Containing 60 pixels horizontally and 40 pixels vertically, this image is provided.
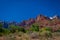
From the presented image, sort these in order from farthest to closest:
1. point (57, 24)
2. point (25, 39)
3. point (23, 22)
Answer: point (23, 22), point (57, 24), point (25, 39)

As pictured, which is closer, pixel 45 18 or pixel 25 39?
pixel 25 39

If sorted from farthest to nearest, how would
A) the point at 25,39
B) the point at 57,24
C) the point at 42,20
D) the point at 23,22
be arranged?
the point at 23,22
the point at 42,20
the point at 57,24
the point at 25,39

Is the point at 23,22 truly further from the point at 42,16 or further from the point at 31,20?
the point at 42,16

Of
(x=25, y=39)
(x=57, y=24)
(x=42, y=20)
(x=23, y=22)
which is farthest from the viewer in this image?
(x=23, y=22)

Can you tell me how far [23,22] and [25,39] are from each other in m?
80.3

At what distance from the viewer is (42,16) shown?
85250 mm

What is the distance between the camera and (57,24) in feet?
241

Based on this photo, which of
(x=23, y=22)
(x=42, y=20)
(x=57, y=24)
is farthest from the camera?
(x=23, y=22)

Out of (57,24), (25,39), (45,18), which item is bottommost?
(25,39)

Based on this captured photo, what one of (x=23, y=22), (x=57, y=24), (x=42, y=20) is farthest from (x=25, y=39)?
(x=23, y=22)

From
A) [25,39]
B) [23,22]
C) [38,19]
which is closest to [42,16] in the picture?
[38,19]

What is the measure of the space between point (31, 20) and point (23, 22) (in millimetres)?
5906

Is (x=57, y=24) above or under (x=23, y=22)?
under

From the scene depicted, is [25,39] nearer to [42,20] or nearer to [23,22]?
[42,20]
